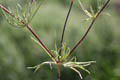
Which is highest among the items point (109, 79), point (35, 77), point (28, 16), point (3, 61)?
point (28, 16)

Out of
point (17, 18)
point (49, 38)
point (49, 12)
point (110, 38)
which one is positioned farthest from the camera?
point (49, 12)

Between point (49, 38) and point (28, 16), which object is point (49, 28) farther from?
point (28, 16)

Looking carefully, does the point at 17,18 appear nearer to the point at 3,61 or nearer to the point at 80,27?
the point at 3,61

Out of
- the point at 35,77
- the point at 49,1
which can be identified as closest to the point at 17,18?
the point at 35,77

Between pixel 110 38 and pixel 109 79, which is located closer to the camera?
pixel 109 79

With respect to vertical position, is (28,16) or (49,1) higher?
(28,16)

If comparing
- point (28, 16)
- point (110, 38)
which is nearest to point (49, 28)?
point (110, 38)

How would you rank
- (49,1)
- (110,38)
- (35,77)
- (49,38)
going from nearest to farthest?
(35,77)
(49,38)
(110,38)
(49,1)
